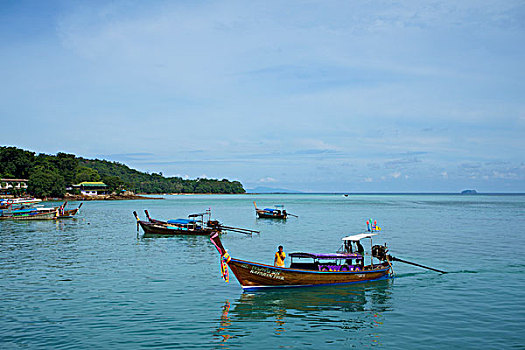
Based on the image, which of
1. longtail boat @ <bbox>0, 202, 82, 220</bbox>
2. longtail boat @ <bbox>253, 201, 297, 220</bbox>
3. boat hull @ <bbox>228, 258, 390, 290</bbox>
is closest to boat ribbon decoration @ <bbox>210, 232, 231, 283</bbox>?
boat hull @ <bbox>228, 258, 390, 290</bbox>

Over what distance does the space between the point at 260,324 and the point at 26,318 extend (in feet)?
28.6

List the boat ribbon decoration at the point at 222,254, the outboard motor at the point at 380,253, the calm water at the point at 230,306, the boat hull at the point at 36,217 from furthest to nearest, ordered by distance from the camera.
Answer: the boat hull at the point at 36,217
the outboard motor at the point at 380,253
the boat ribbon decoration at the point at 222,254
the calm water at the point at 230,306

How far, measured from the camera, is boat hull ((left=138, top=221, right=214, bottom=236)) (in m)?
42.9

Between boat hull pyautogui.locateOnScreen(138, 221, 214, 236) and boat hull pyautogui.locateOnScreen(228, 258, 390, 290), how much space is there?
23485 mm

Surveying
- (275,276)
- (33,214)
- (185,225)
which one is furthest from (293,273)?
(33,214)

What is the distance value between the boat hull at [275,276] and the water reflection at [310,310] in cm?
33

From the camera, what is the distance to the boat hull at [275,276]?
64.1 feet

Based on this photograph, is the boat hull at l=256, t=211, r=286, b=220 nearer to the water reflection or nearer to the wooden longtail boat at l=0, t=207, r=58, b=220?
the wooden longtail boat at l=0, t=207, r=58, b=220

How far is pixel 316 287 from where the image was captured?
20.5 m

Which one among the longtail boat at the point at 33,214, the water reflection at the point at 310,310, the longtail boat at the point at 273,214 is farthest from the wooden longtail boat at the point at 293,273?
the longtail boat at the point at 273,214

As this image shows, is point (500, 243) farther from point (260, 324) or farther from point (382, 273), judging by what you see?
point (260, 324)

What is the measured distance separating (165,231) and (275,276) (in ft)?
85.4

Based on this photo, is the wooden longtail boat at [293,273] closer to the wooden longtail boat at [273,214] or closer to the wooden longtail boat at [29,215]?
the wooden longtail boat at [273,214]

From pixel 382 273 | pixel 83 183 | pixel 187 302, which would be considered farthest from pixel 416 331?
pixel 83 183
